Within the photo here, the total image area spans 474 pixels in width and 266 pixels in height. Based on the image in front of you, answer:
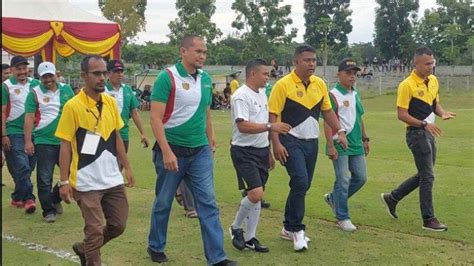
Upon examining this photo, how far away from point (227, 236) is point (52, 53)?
29.9ft

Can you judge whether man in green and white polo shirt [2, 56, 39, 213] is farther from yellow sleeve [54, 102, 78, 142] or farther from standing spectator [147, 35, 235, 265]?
yellow sleeve [54, 102, 78, 142]

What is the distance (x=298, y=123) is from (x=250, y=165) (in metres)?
0.65

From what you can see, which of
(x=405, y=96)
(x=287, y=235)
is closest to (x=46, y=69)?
(x=287, y=235)

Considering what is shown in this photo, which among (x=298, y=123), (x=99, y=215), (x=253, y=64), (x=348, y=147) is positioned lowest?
(x=99, y=215)

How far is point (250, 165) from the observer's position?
6250 mm

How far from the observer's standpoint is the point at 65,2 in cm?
1531

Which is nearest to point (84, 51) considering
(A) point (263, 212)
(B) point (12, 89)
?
(B) point (12, 89)

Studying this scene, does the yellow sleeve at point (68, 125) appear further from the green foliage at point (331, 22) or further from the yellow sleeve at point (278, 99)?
the green foliage at point (331, 22)

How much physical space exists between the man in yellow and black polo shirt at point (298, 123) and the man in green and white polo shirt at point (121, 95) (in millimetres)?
2419

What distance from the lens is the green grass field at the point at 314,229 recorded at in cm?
611

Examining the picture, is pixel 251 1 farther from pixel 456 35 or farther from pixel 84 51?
pixel 84 51

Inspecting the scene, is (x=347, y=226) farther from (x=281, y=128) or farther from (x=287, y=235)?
(x=281, y=128)

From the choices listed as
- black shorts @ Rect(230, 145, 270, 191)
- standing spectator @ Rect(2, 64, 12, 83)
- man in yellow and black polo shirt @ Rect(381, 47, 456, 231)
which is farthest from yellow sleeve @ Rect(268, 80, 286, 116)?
standing spectator @ Rect(2, 64, 12, 83)

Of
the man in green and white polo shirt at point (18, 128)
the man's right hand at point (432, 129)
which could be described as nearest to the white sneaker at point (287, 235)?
the man's right hand at point (432, 129)
